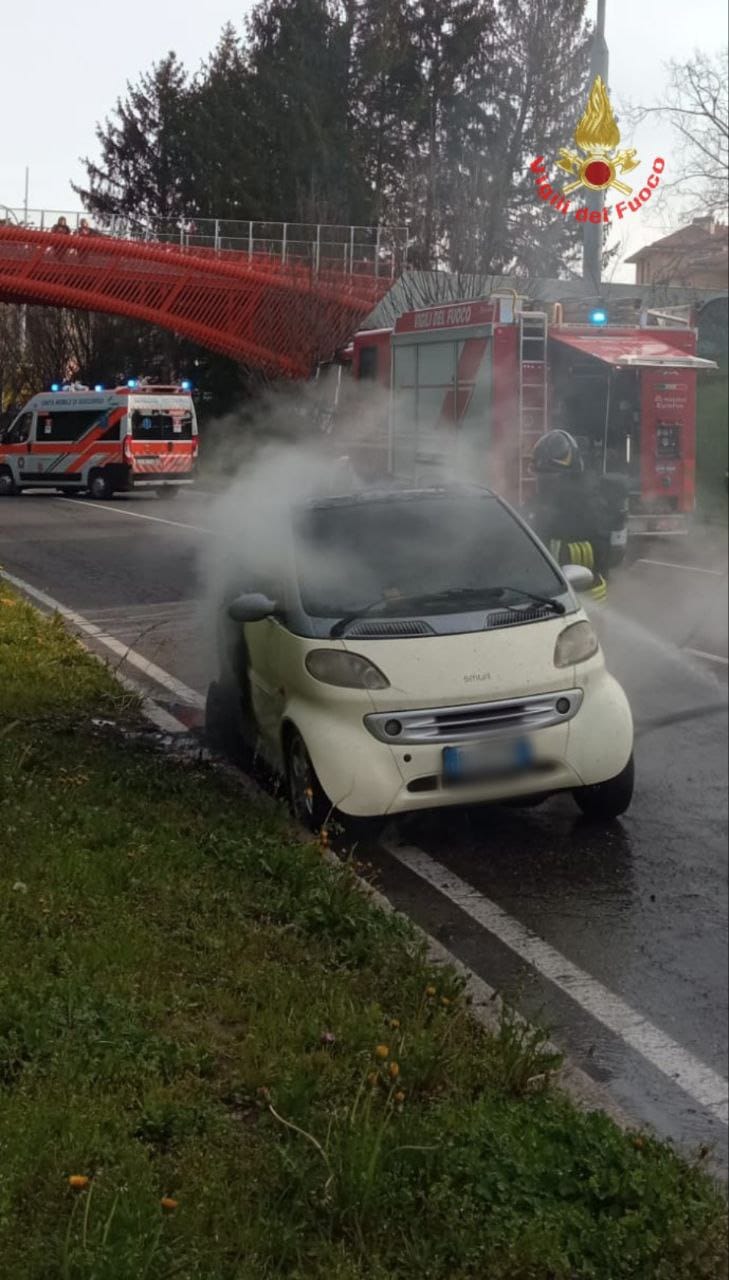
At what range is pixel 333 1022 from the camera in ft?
14.4

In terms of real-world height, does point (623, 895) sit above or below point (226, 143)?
below

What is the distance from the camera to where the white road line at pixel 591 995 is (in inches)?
182

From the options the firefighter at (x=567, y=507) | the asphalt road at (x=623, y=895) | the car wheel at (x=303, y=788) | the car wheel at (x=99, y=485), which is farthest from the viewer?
the car wheel at (x=99, y=485)

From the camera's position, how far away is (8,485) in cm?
3219

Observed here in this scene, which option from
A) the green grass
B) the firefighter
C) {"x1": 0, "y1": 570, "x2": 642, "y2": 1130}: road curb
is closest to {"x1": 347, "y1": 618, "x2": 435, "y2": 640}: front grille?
{"x1": 0, "y1": 570, "x2": 642, "y2": 1130}: road curb

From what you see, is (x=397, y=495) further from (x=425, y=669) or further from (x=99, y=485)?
(x=99, y=485)

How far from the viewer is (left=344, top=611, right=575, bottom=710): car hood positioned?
643 centimetres

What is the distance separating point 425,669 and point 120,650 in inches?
228

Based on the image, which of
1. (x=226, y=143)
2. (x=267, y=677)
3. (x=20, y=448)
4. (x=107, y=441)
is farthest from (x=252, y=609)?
(x=226, y=143)

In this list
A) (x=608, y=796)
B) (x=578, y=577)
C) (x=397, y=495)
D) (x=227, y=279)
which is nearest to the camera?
(x=608, y=796)

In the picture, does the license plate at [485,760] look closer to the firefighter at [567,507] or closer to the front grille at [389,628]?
the front grille at [389,628]

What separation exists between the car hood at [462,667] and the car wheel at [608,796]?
1.79 ft

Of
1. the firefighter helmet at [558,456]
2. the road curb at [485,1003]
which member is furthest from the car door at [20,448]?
the road curb at [485,1003]

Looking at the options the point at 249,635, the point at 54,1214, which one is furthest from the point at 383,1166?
the point at 249,635
